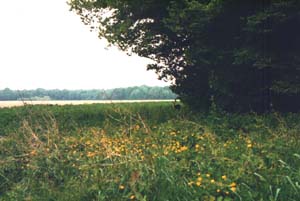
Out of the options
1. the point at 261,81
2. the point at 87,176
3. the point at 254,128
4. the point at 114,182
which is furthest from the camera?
the point at 261,81

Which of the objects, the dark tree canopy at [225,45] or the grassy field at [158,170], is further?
the dark tree canopy at [225,45]

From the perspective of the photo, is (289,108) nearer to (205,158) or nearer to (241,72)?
(241,72)

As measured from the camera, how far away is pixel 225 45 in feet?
46.1

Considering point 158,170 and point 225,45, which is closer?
point 158,170

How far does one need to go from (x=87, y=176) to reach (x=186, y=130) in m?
3.39

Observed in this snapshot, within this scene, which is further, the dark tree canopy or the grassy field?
the dark tree canopy

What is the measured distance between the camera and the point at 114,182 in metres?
6.23

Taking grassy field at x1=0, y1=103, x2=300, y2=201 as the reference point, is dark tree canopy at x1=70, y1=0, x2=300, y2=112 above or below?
above

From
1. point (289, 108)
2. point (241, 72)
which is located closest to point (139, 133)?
point (241, 72)

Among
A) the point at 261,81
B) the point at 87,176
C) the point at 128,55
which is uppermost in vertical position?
the point at 128,55

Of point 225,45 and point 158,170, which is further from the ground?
point 225,45

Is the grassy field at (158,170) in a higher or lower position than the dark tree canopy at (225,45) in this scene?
lower

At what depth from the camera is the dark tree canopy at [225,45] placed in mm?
12445

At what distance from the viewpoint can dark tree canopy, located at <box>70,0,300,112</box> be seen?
40.8 feet
